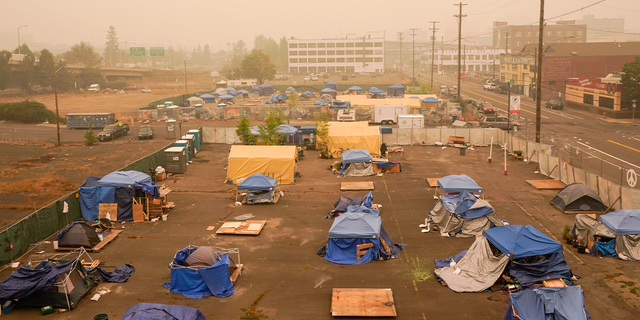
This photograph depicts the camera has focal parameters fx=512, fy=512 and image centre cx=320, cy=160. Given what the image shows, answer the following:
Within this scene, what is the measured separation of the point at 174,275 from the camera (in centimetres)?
1845

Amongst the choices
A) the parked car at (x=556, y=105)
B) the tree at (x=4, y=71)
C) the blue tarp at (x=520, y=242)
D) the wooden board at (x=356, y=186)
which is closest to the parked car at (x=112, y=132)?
the wooden board at (x=356, y=186)

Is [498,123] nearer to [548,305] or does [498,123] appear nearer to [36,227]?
[548,305]

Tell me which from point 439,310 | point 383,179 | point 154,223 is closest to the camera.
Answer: point 439,310

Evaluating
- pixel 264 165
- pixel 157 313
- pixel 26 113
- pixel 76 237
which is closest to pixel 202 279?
pixel 157 313

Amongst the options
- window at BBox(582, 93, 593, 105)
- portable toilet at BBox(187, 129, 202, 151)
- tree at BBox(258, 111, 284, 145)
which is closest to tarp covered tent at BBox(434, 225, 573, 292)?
tree at BBox(258, 111, 284, 145)

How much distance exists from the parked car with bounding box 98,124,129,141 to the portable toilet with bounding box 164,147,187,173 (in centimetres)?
1728

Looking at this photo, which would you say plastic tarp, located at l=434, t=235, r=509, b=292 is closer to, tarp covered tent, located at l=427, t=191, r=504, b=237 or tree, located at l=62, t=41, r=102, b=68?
tarp covered tent, located at l=427, t=191, r=504, b=237

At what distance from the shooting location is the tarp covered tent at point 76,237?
74.1ft

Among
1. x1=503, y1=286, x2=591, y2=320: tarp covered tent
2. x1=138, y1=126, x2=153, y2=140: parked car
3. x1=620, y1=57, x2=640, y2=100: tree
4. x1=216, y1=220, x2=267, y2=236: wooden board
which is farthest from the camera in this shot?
x1=620, y1=57, x2=640, y2=100: tree

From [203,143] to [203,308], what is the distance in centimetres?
3293

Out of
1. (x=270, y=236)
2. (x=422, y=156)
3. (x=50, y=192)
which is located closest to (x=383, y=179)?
(x=422, y=156)

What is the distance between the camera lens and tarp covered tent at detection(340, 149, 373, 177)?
35.9 m

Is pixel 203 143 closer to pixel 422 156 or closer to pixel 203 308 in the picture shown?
pixel 422 156

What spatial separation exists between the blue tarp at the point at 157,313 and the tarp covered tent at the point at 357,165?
74.7 ft
